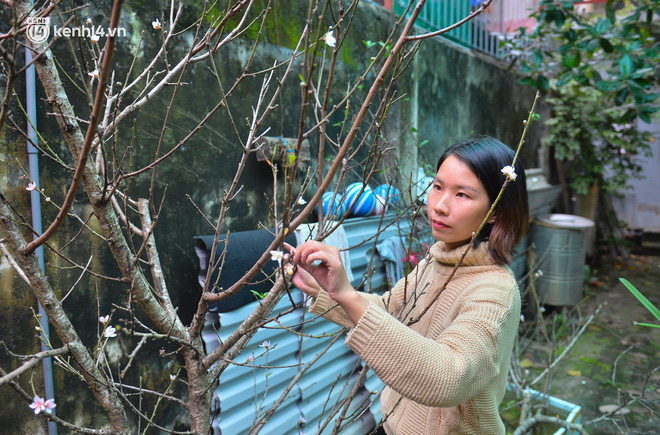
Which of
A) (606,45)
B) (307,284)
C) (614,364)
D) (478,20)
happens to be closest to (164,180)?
(307,284)

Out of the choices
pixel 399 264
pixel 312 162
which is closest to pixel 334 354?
pixel 399 264

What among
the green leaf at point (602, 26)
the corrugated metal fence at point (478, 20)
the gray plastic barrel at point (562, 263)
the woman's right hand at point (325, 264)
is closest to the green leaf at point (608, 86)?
the green leaf at point (602, 26)

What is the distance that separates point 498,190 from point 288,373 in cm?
199

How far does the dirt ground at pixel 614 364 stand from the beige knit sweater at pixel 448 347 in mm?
2261

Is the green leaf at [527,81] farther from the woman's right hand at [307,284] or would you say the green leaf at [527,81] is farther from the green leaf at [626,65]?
the woman's right hand at [307,284]

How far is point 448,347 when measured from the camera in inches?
45.1

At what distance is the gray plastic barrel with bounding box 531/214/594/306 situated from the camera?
250 inches

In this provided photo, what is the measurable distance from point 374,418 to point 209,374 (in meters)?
2.28

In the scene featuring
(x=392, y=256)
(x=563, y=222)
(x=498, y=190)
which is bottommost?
(x=563, y=222)

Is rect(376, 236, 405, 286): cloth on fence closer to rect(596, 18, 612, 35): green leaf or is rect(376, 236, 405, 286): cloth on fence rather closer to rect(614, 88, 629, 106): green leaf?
rect(614, 88, 629, 106): green leaf

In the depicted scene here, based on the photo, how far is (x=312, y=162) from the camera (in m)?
3.43

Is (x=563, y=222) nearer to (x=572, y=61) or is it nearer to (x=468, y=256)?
(x=572, y=61)

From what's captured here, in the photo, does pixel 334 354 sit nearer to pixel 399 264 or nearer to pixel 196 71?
pixel 399 264

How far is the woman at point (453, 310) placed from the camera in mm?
1088
